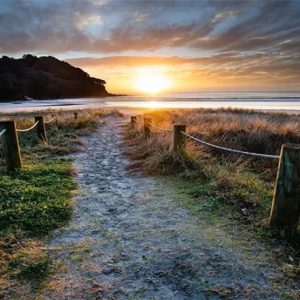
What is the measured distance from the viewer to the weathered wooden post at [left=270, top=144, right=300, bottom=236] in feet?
10.6

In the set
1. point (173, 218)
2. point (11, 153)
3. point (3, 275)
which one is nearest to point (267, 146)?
point (173, 218)

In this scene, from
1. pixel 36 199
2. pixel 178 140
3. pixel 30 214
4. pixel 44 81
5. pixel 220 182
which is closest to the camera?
pixel 30 214

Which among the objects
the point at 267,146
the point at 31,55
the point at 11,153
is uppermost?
the point at 31,55

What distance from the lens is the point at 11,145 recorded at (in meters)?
6.30

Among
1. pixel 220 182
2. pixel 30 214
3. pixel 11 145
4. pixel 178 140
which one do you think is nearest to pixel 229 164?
pixel 178 140

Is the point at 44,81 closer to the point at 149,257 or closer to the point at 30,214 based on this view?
the point at 30,214

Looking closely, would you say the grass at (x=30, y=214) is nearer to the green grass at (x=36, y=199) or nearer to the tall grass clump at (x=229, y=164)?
the green grass at (x=36, y=199)

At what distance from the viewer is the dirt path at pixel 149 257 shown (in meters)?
2.67

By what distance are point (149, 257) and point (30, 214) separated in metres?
1.89

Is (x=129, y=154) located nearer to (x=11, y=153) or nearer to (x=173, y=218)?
(x=11, y=153)

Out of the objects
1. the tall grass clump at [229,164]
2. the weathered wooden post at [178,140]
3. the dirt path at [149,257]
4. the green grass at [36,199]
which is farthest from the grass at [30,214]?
the weathered wooden post at [178,140]

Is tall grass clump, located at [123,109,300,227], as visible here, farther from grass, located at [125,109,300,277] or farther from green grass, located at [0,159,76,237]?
green grass, located at [0,159,76,237]

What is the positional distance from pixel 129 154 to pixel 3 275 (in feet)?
19.6

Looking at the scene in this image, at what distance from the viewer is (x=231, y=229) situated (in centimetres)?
382
